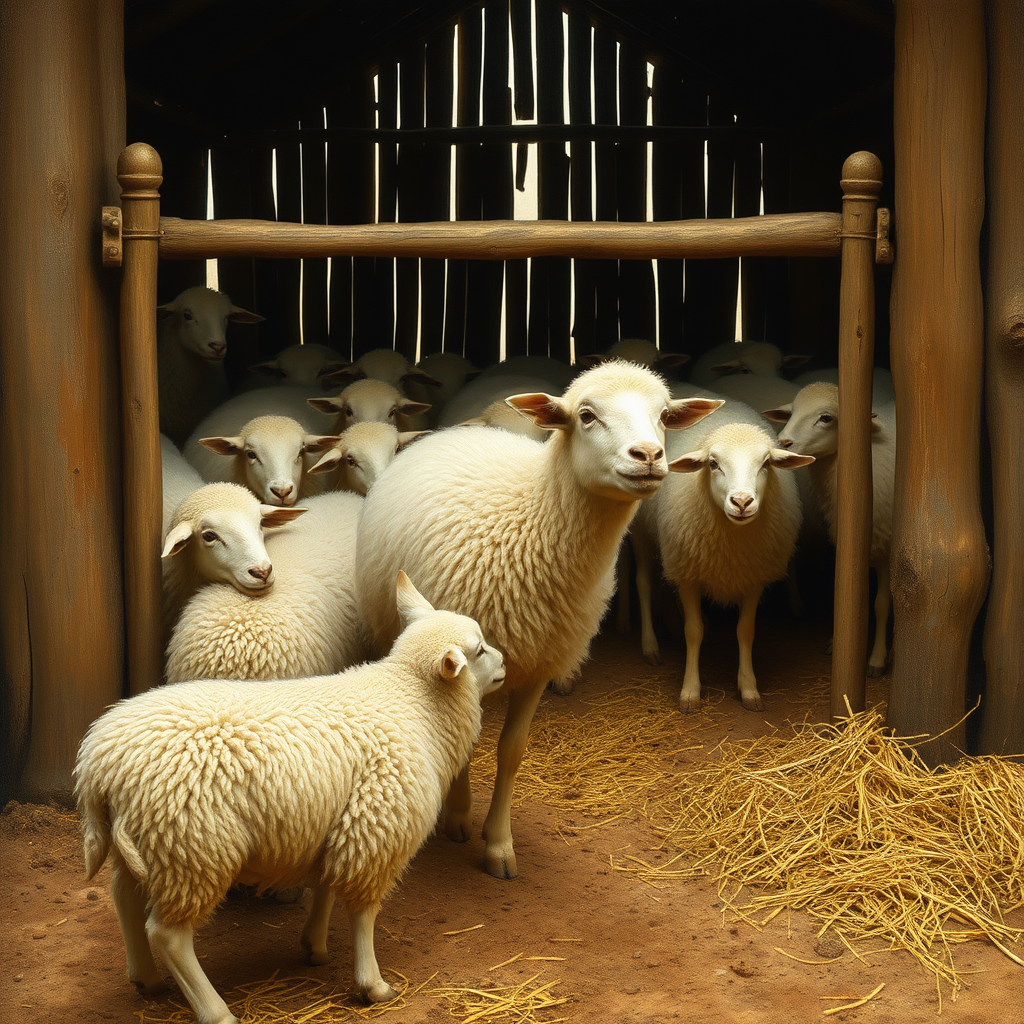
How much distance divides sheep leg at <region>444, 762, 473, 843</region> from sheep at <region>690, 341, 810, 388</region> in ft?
14.1

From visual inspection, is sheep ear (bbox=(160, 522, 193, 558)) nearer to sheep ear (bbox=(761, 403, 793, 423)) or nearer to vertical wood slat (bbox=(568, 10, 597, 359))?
sheep ear (bbox=(761, 403, 793, 423))

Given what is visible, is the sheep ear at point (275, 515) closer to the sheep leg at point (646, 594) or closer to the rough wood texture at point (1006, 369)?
the sheep leg at point (646, 594)

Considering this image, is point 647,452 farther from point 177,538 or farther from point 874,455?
point 874,455

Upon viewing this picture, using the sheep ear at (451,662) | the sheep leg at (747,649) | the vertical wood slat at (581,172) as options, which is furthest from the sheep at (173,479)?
the vertical wood slat at (581,172)

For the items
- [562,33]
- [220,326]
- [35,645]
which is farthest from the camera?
[562,33]

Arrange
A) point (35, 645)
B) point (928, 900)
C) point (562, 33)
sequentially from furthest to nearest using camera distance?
point (562, 33), point (35, 645), point (928, 900)

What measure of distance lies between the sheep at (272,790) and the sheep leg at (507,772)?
0.82 meters

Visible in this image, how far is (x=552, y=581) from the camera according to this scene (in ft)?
14.9

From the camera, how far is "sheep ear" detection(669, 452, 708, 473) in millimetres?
6046

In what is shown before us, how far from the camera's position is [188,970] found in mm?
3447

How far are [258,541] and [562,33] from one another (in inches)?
274

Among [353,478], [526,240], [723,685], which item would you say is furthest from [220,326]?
[723,685]

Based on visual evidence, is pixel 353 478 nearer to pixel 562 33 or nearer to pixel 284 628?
pixel 284 628

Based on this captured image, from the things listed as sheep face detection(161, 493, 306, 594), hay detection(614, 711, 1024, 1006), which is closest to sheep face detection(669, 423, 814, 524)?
hay detection(614, 711, 1024, 1006)
